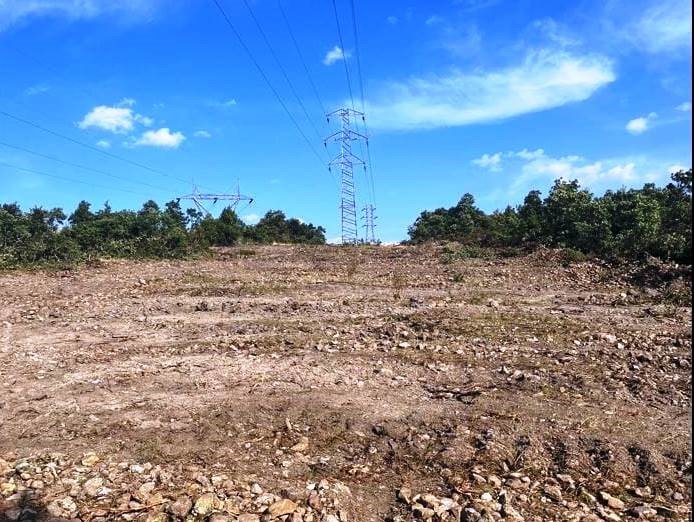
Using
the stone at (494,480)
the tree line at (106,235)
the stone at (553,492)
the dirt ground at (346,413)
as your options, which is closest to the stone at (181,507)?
the dirt ground at (346,413)

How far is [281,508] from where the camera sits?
12.9ft

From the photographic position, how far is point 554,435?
16.4 feet

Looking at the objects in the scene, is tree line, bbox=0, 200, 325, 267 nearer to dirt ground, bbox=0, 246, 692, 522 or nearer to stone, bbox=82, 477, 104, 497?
dirt ground, bbox=0, 246, 692, 522

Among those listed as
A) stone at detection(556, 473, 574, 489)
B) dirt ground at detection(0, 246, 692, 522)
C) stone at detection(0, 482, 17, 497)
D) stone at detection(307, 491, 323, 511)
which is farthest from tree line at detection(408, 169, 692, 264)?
stone at detection(0, 482, 17, 497)

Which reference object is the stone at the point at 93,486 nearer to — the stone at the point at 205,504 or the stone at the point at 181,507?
the stone at the point at 181,507

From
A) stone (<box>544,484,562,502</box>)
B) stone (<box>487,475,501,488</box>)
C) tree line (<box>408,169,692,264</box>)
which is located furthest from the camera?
tree line (<box>408,169,692,264</box>)

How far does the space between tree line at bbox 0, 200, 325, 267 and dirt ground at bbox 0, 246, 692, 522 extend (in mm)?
9707

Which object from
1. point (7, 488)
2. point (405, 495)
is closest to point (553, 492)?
point (405, 495)

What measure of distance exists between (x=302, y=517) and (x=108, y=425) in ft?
8.02

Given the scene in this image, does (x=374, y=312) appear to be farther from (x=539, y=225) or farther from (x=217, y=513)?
(x=539, y=225)

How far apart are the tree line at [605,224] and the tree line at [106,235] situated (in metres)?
13.8

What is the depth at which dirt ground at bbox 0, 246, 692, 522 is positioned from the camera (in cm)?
409

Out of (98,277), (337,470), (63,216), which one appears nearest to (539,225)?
(98,277)

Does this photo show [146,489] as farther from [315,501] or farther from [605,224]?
[605,224]
